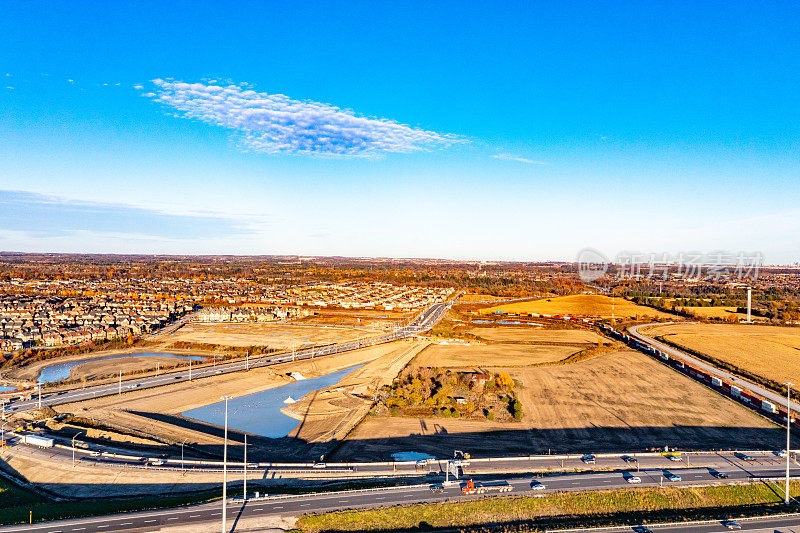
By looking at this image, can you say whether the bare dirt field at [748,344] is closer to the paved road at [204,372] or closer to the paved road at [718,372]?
the paved road at [718,372]

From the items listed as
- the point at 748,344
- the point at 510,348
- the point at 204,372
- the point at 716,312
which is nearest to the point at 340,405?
the point at 204,372

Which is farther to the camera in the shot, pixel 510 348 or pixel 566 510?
pixel 510 348

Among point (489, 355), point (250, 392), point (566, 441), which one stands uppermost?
point (489, 355)

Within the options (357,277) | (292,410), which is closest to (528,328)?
(292,410)

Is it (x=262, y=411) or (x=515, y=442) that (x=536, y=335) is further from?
(x=262, y=411)

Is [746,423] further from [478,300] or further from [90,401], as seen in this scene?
[478,300]

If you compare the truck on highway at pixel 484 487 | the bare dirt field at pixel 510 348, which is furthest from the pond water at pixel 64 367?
the truck on highway at pixel 484 487
